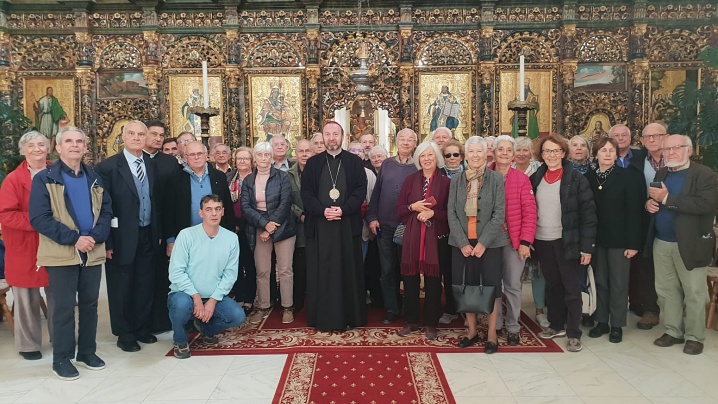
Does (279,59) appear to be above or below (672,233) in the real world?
above

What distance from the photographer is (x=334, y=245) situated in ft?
15.1

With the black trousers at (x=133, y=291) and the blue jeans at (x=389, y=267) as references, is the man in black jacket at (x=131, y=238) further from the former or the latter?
the blue jeans at (x=389, y=267)

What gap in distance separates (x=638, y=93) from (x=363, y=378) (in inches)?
285

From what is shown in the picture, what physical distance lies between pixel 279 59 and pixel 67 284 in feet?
19.0

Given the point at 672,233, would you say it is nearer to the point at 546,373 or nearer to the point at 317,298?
the point at 546,373

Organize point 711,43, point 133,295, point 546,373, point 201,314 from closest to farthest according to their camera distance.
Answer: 1. point 546,373
2. point 201,314
3. point 133,295
4. point 711,43

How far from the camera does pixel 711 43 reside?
8305 mm

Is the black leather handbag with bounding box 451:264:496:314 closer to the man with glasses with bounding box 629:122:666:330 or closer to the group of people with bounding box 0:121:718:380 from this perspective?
the group of people with bounding box 0:121:718:380

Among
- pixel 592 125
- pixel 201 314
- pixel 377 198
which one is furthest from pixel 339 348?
pixel 592 125

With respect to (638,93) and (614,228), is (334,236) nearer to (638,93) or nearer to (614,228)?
(614,228)

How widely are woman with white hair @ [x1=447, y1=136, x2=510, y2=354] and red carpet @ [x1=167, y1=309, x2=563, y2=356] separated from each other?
0.40m

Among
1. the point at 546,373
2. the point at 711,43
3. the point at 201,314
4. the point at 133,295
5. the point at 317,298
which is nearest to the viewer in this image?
the point at 546,373

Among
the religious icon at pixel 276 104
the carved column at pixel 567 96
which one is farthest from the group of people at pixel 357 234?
the religious icon at pixel 276 104

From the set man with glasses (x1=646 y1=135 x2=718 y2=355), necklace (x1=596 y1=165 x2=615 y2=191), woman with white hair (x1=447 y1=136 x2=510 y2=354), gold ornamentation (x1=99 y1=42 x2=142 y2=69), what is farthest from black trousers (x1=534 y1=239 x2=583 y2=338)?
gold ornamentation (x1=99 y1=42 x2=142 y2=69)
